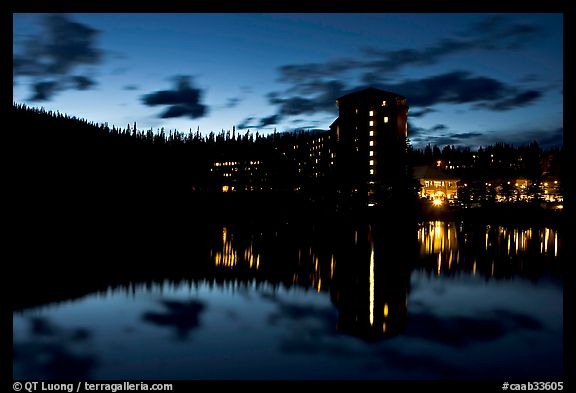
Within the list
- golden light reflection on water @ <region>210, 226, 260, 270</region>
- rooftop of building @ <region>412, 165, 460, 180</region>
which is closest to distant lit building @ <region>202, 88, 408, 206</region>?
rooftop of building @ <region>412, 165, 460, 180</region>

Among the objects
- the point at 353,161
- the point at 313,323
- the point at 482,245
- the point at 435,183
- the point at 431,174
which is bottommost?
the point at 313,323

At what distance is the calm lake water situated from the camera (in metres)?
17.8

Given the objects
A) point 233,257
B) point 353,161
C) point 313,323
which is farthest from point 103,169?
point 313,323

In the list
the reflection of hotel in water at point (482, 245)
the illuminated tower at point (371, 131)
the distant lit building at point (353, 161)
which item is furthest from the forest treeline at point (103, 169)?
the reflection of hotel in water at point (482, 245)

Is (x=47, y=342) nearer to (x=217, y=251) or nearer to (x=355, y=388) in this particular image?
(x=355, y=388)

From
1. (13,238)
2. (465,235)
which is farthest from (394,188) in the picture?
(13,238)

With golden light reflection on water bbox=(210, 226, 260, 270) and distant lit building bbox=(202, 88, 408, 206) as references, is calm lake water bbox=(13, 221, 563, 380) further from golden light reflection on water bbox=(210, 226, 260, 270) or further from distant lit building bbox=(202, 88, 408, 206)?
distant lit building bbox=(202, 88, 408, 206)

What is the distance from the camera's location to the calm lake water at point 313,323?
17.8 m

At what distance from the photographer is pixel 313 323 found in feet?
74.9

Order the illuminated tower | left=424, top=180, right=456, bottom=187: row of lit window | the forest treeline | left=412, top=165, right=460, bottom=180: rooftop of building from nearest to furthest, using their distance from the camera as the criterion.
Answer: the forest treeline
the illuminated tower
left=412, top=165, right=460, bottom=180: rooftop of building
left=424, top=180, right=456, bottom=187: row of lit window

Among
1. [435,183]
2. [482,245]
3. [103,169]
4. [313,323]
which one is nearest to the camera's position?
[313,323]

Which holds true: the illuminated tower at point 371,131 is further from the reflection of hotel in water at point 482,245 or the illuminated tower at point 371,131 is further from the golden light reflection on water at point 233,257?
the golden light reflection on water at point 233,257

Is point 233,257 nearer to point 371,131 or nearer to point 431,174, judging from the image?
point 371,131

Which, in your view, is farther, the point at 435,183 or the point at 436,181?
the point at 435,183
